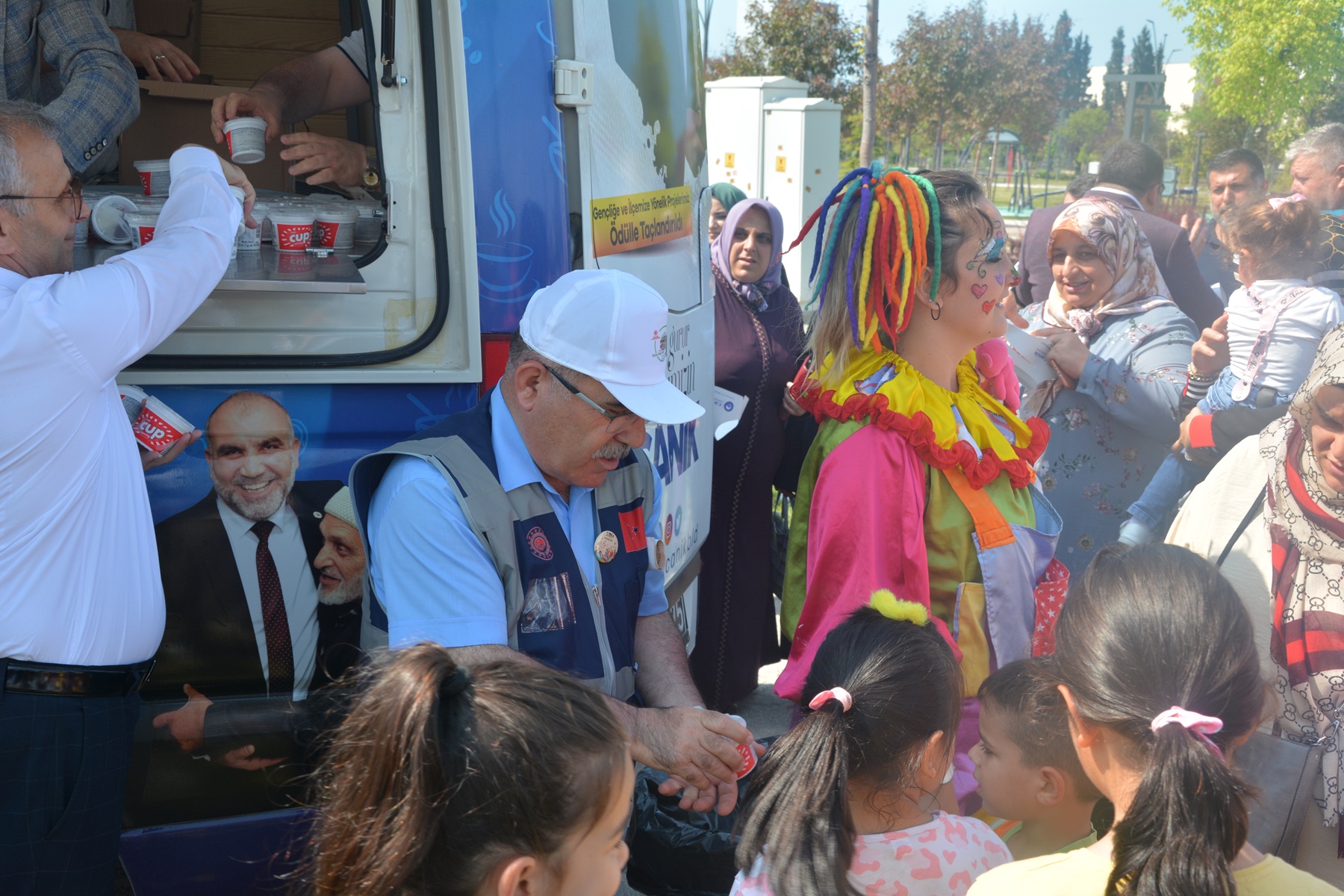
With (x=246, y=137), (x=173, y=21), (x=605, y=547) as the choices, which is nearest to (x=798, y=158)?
(x=173, y=21)

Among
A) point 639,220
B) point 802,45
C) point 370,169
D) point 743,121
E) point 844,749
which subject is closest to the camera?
point 844,749

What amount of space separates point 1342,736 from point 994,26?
30.3 m

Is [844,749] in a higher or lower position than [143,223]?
lower

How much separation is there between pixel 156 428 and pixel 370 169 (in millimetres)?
1012

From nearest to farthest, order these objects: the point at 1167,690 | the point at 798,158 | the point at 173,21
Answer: the point at 1167,690 < the point at 173,21 < the point at 798,158

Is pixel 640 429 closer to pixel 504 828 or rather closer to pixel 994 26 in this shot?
pixel 504 828

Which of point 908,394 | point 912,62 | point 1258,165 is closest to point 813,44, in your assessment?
point 912,62

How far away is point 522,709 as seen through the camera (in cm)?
125

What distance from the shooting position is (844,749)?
1651 mm

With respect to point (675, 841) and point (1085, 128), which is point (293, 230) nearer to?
point (675, 841)

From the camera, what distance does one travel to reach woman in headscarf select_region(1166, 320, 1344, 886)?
1995mm

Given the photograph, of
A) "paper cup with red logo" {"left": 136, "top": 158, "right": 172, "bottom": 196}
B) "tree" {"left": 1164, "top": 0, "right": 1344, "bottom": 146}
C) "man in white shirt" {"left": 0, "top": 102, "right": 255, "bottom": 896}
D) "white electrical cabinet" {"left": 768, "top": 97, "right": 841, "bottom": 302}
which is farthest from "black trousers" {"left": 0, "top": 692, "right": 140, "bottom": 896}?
"tree" {"left": 1164, "top": 0, "right": 1344, "bottom": 146}

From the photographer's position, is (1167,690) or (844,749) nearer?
(1167,690)

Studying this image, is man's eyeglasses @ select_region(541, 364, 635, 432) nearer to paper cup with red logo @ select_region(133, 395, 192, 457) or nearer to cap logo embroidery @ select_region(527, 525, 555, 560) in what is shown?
cap logo embroidery @ select_region(527, 525, 555, 560)
